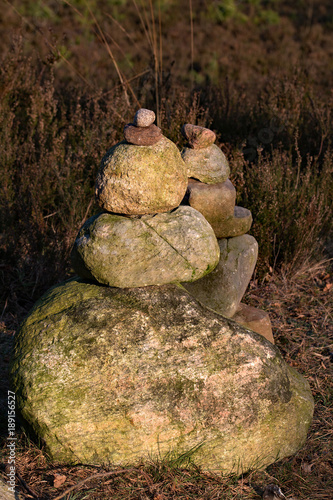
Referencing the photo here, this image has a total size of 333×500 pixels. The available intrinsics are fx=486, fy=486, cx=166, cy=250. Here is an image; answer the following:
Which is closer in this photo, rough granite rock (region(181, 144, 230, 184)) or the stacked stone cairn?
the stacked stone cairn

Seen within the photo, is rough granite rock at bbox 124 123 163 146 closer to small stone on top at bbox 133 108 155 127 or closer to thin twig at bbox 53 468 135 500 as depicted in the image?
small stone on top at bbox 133 108 155 127

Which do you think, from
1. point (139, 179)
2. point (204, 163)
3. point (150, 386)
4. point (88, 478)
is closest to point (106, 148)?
point (204, 163)

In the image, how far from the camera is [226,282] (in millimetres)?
2895

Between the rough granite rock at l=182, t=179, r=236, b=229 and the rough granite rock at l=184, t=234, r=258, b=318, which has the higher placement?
the rough granite rock at l=182, t=179, r=236, b=229

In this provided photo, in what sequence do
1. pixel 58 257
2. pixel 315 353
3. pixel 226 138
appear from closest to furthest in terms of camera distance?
pixel 315 353
pixel 58 257
pixel 226 138

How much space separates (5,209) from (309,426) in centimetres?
288

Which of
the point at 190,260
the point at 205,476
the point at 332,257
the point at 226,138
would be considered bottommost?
the point at 332,257

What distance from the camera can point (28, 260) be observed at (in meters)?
3.98

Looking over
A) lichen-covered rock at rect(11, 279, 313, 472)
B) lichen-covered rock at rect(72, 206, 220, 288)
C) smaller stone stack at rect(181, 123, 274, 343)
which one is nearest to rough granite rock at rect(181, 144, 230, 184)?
smaller stone stack at rect(181, 123, 274, 343)

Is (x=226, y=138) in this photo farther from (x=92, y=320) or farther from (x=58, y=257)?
(x=92, y=320)

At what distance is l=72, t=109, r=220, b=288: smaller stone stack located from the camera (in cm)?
238

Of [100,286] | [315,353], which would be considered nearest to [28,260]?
[100,286]

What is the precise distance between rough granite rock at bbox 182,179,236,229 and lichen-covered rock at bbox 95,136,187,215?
1.08 feet

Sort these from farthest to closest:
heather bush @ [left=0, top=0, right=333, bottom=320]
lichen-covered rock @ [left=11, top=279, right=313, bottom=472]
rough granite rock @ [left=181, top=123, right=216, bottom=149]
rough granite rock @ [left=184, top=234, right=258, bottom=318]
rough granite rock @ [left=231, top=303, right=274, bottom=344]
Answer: heather bush @ [left=0, top=0, right=333, bottom=320] < rough granite rock @ [left=231, top=303, right=274, bottom=344] < rough granite rock @ [left=184, top=234, right=258, bottom=318] < rough granite rock @ [left=181, top=123, right=216, bottom=149] < lichen-covered rock @ [left=11, top=279, right=313, bottom=472]
